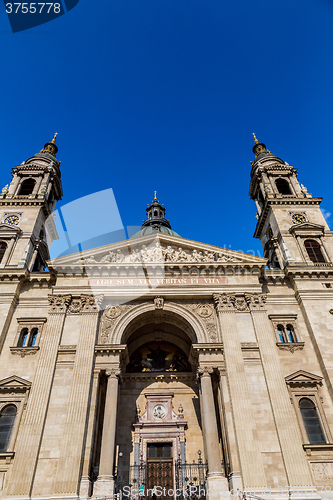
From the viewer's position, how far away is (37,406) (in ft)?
62.4

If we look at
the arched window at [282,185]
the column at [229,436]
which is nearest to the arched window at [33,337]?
the column at [229,436]

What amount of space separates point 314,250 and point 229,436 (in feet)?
53.6

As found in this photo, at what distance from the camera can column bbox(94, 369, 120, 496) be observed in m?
17.1

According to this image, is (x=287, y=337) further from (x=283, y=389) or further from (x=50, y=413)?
(x=50, y=413)

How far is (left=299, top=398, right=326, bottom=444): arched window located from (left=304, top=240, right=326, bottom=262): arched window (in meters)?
11.5

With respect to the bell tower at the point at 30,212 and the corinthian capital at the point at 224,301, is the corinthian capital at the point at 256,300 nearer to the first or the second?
the corinthian capital at the point at 224,301

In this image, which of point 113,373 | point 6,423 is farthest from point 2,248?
point 113,373

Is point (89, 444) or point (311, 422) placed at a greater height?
point (311, 422)

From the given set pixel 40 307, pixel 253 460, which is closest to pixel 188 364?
pixel 253 460

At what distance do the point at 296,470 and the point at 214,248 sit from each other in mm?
14186

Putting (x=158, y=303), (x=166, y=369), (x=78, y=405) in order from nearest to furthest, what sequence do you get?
(x=78, y=405) < (x=158, y=303) < (x=166, y=369)

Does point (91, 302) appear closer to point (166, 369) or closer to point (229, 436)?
point (166, 369)

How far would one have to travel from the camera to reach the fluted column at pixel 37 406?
16.9 meters

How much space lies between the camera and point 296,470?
17594 millimetres
